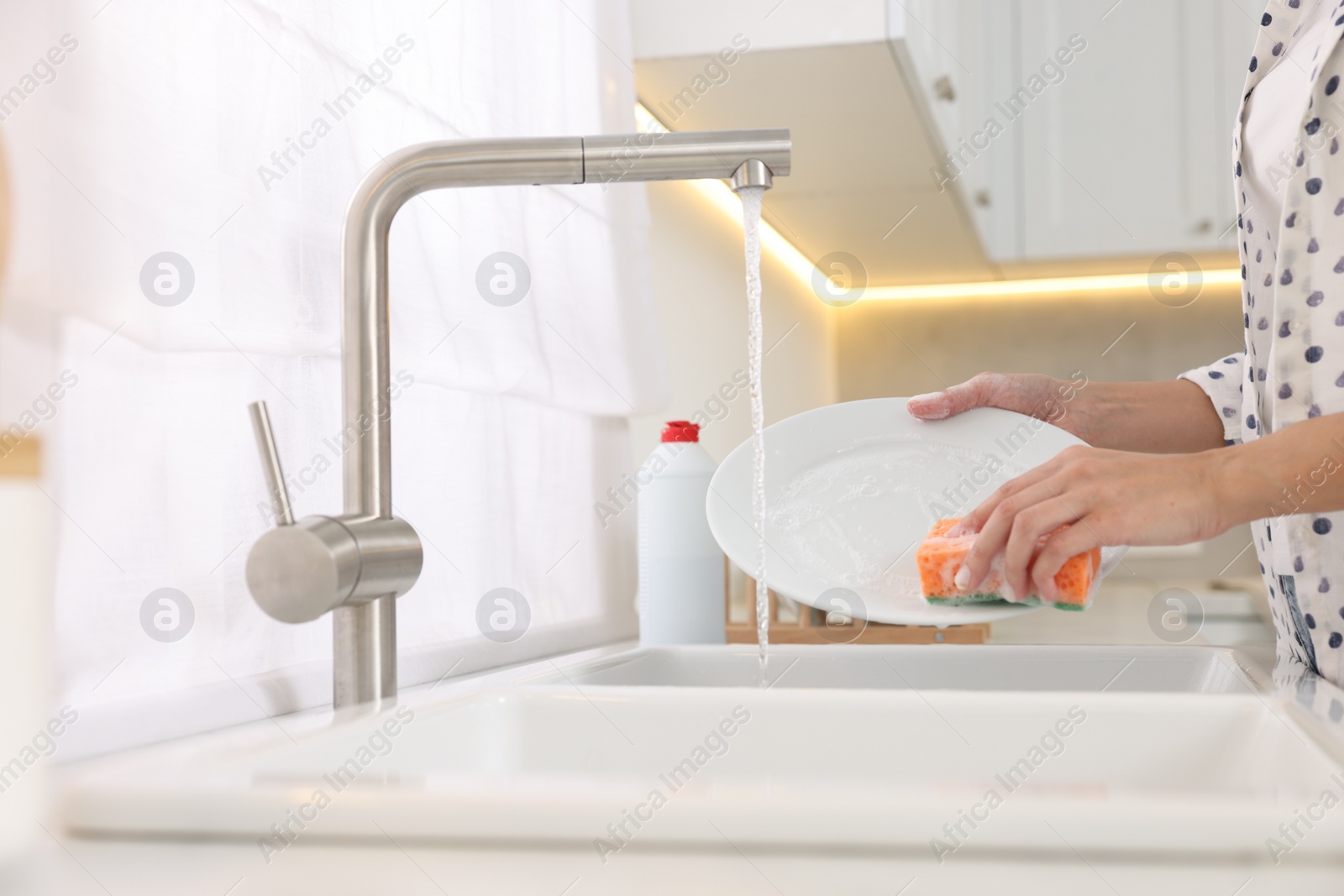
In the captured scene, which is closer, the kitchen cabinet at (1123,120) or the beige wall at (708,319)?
the beige wall at (708,319)

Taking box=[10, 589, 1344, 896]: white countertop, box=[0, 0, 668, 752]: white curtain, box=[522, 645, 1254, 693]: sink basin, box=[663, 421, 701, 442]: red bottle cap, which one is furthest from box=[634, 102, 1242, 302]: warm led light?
box=[10, 589, 1344, 896]: white countertop

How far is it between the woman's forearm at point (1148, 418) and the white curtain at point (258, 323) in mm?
490

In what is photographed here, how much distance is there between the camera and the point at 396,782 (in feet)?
1.37

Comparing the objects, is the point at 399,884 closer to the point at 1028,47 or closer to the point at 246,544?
the point at 246,544

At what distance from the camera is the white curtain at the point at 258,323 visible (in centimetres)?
56

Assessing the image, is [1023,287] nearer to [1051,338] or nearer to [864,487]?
[1051,338]

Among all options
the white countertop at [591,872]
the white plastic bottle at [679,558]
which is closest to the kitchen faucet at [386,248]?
the white countertop at [591,872]

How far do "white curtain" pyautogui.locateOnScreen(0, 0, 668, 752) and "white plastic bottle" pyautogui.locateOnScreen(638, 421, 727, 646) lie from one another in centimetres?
9

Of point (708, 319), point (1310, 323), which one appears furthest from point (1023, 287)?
point (1310, 323)

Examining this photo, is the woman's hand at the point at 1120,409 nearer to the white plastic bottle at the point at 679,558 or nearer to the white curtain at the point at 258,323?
the white plastic bottle at the point at 679,558

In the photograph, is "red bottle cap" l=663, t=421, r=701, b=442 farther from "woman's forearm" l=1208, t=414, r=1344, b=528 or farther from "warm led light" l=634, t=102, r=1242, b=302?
"warm led light" l=634, t=102, r=1242, b=302

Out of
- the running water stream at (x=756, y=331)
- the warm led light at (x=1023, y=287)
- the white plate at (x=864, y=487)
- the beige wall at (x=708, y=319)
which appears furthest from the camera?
the warm led light at (x=1023, y=287)

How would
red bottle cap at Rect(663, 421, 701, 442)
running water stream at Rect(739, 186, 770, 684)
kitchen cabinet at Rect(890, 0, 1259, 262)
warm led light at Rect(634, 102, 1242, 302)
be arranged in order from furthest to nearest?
warm led light at Rect(634, 102, 1242, 302) → kitchen cabinet at Rect(890, 0, 1259, 262) → red bottle cap at Rect(663, 421, 701, 442) → running water stream at Rect(739, 186, 770, 684)

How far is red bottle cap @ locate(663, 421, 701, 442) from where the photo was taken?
1181 mm
